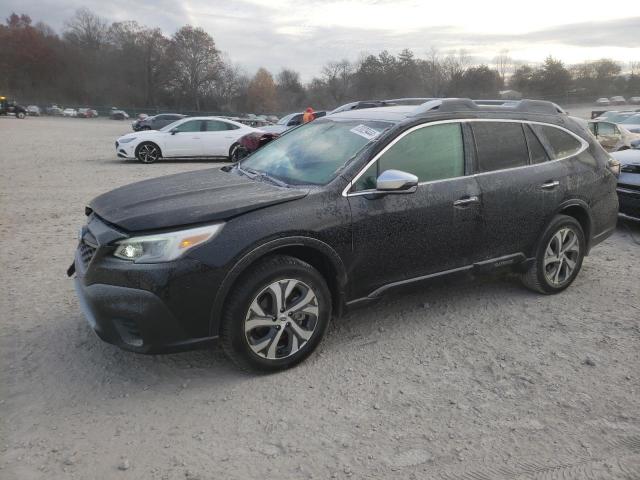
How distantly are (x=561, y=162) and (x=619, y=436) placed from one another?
2614 millimetres

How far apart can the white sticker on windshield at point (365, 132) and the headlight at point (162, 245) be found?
148cm

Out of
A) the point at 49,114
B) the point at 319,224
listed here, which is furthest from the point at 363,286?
the point at 49,114

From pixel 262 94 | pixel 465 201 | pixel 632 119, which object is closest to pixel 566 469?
pixel 465 201

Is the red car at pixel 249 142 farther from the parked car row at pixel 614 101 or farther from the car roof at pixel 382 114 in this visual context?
the parked car row at pixel 614 101

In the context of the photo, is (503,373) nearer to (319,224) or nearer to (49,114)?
(319,224)

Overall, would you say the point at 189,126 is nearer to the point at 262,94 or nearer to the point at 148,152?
the point at 148,152

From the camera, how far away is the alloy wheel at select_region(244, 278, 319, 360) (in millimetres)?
3357

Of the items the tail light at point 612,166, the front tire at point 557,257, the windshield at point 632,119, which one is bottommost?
the front tire at point 557,257

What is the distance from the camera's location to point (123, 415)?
308 centimetres

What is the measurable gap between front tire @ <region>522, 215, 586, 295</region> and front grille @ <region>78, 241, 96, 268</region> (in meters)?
3.53

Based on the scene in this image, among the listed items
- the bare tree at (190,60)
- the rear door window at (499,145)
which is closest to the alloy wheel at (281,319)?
the rear door window at (499,145)

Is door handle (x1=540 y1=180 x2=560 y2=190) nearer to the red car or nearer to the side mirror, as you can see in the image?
the side mirror

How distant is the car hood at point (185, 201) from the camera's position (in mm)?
3240

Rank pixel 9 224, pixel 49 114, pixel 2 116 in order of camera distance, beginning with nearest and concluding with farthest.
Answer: pixel 9 224
pixel 2 116
pixel 49 114
